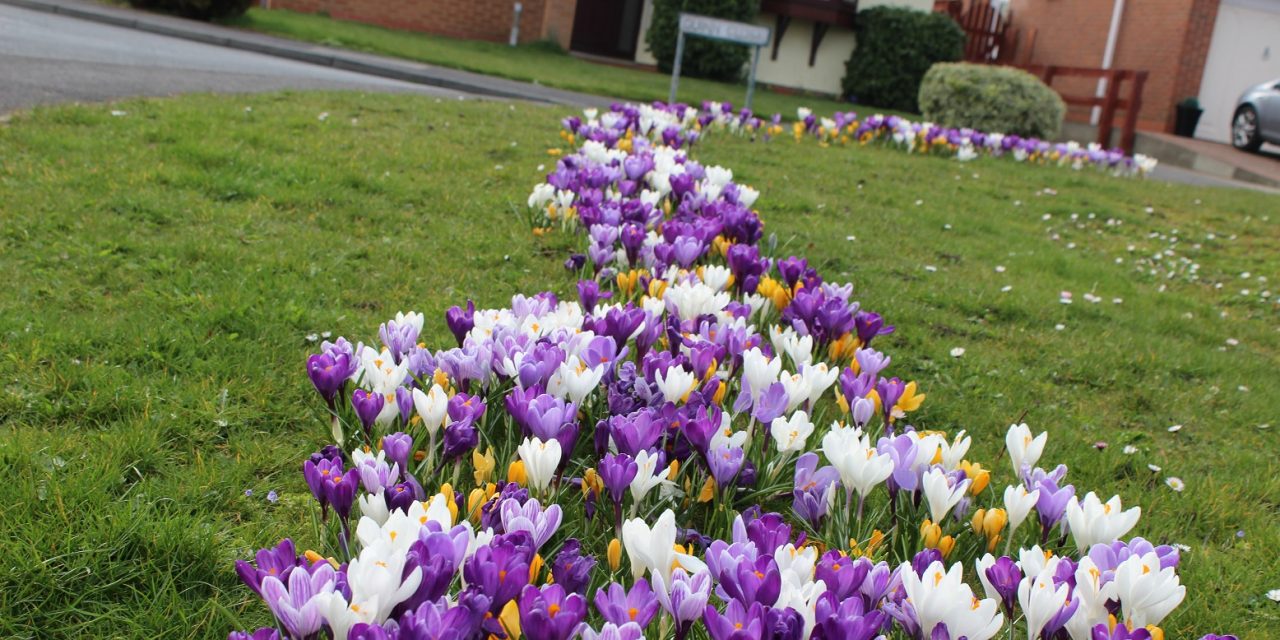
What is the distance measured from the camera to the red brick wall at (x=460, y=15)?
930 inches

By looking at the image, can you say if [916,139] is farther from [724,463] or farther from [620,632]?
[620,632]

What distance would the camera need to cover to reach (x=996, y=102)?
15.0m

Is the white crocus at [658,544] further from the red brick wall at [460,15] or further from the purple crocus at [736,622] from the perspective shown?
the red brick wall at [460,15]

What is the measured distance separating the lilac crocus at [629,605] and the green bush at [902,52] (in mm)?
23734

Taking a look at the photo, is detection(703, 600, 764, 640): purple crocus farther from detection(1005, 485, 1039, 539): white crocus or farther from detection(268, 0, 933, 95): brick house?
detection(268, 0, 933, 95): brick house

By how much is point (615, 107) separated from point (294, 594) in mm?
7690

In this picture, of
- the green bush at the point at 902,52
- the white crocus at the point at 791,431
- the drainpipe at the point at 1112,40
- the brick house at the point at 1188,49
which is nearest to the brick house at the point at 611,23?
the green bush at the point at 902,52

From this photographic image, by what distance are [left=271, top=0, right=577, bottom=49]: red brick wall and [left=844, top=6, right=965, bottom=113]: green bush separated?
736 cm

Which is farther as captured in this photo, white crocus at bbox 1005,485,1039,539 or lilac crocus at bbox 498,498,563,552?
white crocus at bbox 1005,485,1039,539

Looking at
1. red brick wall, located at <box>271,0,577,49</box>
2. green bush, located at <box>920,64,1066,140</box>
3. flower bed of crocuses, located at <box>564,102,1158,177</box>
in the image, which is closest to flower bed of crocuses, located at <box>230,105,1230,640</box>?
flower bed of crocuses, located at <box>564,102,1158,177</box>


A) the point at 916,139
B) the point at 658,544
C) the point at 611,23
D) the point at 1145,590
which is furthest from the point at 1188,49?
the point at 658,544

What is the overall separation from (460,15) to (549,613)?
80.5 ft

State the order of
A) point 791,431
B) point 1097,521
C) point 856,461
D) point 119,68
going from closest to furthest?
point 1097,521 < point 856,461 < point 791,431 < point 119,68

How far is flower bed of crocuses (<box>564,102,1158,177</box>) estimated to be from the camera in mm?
11039
